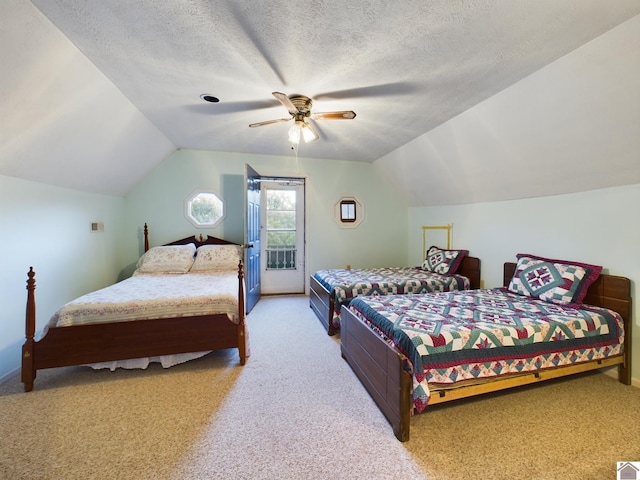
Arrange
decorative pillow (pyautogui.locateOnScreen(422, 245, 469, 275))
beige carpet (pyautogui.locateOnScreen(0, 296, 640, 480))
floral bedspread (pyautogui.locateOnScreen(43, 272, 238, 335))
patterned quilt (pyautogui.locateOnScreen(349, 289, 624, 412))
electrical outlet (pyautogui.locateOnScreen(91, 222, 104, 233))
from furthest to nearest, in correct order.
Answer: decorative pillow (pyautogui.locateOnScreen(422, 245, 469, 275)), electrical outlet (pyautogui.locateOnScreen(91, 222, 104, 233)), floral bedspread (pyautogui.locateOnScreen(43, 272, 238, 335)), patterned quilt (pyautogui.locateOnScreen(349, 289, 624, 412)), beige carpet (pyautogui.locateOnScreen(0, 296, 640, 480))

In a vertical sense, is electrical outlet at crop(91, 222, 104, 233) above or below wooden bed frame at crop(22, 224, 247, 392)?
above

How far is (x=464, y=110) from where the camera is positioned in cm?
279

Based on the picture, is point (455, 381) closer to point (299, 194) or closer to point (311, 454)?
point (311, 454)

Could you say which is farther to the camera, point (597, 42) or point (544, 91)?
point (544, 91)

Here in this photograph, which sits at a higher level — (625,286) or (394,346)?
(625,286)

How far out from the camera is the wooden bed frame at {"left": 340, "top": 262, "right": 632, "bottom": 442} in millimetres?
1608

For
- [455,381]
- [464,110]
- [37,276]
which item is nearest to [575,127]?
[464,110]

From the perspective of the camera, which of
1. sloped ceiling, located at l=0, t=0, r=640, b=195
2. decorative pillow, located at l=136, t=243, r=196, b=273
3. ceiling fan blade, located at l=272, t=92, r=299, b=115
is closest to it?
sloped ceiling, located at l=0, t=0, r=640, b=195

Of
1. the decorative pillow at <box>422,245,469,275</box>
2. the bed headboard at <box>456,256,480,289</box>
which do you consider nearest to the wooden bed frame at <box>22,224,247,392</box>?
the decorative pillow at <box>422,245,469,275</box>

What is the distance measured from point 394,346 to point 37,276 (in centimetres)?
333

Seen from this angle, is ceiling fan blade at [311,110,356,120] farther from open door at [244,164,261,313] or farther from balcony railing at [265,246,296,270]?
balcony railing at [265,246,296,270]

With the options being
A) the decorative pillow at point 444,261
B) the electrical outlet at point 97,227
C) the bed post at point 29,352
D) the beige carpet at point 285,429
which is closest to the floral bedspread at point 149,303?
the bed post at point 29,352

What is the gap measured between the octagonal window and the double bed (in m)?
1.90

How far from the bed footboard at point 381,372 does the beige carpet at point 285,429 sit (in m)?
0.09
